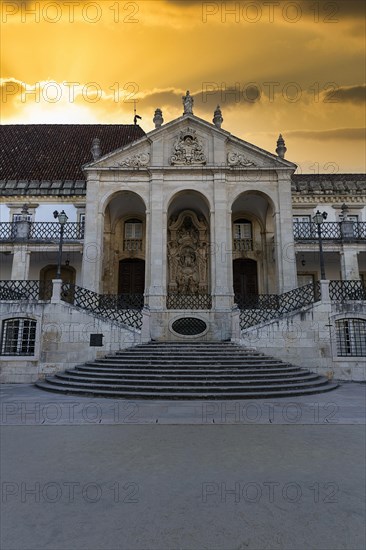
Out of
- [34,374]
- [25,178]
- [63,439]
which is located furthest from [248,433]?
[25,178]

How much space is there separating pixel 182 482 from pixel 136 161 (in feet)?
61.2

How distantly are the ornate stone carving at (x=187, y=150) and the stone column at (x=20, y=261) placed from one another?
33.7 ft

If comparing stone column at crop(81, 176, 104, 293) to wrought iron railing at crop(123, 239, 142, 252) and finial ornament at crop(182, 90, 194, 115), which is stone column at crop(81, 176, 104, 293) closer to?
wrought iron railing at crop(123, 239, 142, 252)

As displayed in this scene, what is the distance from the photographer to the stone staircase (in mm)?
11016

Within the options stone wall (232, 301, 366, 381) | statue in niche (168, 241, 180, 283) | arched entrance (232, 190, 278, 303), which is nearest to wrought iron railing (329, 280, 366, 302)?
stone wall (232, 301, 366, 381)

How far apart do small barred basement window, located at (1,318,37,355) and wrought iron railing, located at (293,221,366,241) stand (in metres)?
15.7

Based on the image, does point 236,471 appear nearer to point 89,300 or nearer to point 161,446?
point 161,446

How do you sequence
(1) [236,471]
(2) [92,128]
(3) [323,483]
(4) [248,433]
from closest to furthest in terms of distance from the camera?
1. (3) [323,483]
2. (1) [236,471]
3. (4) [248,433]
4. (2) [92,128]

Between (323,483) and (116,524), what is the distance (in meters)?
2.65

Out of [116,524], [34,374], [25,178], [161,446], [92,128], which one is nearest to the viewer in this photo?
[116,524]

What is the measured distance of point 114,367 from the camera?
13016 mm

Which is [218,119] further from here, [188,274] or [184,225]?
[188,274]

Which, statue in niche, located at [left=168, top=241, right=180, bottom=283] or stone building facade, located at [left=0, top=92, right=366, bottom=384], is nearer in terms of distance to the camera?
stone building facade, located at [left=0, top=92, right=366, bottom=384]

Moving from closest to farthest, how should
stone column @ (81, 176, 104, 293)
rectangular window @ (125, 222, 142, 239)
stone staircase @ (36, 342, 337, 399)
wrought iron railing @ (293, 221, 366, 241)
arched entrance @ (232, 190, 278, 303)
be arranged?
stone staircase @ (36, 342, 337, 399) → stone column @ (81, 176, 104, 293) → wrought iron railing @ (293, 221, 366, 241) → arched entrance @ (232, 190, 278, 303) → rectangular window @ (125, 222, 142, 239)
